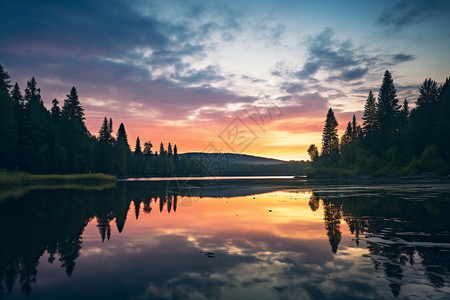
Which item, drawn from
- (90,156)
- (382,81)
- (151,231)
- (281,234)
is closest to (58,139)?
(90,156)

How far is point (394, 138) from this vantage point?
71.8 m

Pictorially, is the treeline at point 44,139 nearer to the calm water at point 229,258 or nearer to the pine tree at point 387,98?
the calm water at point 229,258

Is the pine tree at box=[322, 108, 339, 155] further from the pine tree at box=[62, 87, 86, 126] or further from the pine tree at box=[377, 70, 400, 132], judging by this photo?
the pine tree at box=[62, 87, 86, 126]

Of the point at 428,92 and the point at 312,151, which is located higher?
the point at 428,92

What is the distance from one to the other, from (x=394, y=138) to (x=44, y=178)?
289 feet

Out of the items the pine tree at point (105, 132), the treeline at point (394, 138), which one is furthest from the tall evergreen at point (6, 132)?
the treeline at point (394, 138)

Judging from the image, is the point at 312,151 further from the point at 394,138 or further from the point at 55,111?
the point at 55,111

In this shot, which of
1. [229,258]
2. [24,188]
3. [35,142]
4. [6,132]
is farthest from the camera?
[35,142]

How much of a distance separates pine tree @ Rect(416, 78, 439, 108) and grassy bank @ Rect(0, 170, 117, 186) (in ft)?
315

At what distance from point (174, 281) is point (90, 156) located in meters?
82.8

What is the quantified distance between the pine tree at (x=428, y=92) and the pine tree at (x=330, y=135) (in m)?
33.4

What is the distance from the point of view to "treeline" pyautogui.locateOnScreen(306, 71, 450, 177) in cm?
5597

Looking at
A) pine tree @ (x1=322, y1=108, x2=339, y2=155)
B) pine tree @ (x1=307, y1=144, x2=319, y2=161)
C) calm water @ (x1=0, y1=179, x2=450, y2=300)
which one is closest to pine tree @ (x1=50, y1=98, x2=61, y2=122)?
calm water @ (x1=0, y1=179, x2=450, y2=300)

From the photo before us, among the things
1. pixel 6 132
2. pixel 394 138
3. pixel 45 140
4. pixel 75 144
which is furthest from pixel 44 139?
pixel 394 138
